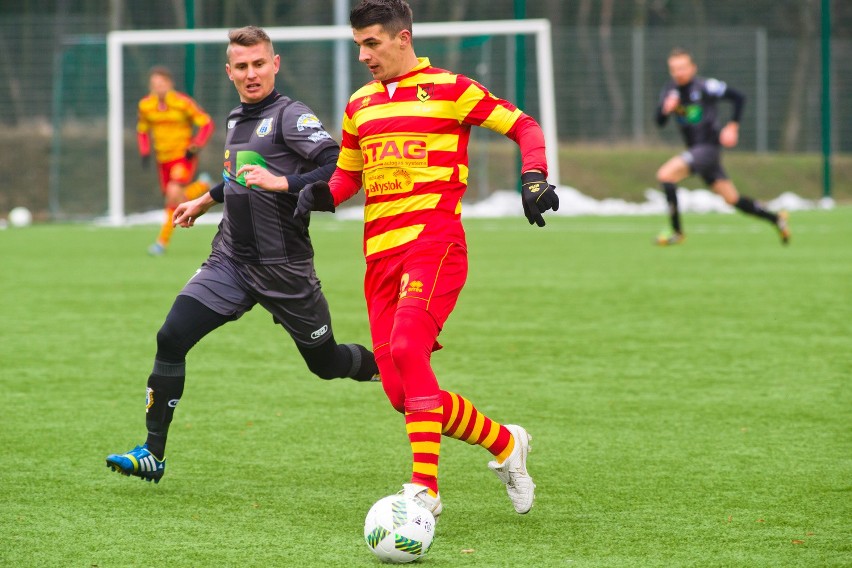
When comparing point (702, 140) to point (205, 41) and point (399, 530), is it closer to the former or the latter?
point (205, 41)

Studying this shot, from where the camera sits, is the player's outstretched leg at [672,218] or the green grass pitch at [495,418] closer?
the green grass pitch at [495,418]

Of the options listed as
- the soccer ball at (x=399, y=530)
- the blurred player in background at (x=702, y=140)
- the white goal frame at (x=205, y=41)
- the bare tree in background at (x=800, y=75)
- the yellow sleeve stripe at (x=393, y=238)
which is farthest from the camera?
the bare tree in background at (x=800, y=75)

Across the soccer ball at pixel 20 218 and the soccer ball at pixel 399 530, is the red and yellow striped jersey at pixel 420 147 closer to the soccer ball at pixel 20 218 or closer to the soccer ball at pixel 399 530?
the soccer ball at pixel 399 530

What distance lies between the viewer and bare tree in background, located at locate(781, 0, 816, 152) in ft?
87.9

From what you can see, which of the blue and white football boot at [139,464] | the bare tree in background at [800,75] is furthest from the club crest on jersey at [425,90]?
the bare tree in background at [800,75]

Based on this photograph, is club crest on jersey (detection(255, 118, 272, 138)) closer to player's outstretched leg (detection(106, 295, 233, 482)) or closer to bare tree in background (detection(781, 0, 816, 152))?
player's outstretched leg (detection(106, 295, 233, 482))

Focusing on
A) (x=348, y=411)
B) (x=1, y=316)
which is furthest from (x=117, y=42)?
(x=348, y=411)

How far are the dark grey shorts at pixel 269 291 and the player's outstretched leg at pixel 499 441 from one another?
0.97 metres

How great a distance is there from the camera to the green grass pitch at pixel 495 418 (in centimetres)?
416

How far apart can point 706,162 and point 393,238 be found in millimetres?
11526

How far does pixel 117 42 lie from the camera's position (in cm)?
2088

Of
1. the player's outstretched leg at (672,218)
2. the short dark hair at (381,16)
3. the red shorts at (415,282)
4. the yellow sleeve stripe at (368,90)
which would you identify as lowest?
the player's outstretched leg at (672,218)

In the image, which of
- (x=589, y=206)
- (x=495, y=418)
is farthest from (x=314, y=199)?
(x=589, y=206)

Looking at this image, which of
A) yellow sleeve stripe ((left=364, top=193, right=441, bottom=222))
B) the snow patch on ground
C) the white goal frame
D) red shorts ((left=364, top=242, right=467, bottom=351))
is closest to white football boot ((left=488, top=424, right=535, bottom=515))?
red shorts ((left=364, top=242, right=467, bottom=351))
